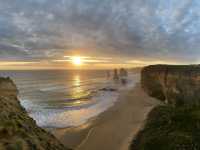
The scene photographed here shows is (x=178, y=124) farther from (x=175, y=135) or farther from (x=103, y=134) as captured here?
(x=103, y=134)

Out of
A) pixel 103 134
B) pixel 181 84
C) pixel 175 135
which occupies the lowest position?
pixel 103 134

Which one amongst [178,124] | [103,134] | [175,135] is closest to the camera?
[175,135]

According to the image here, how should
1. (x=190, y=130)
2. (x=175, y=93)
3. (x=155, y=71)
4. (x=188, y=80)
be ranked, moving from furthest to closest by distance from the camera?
(x=155, y=71) → (x=175, y=93) → (x=188, y=80) → (x=190, y=130)

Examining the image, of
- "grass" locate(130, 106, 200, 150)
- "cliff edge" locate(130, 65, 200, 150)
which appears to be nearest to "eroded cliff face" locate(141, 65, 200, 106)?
"cliff edge" locate(130, 65, 200, 150)

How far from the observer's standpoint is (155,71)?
4188 cm

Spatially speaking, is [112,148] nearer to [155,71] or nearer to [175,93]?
[175,93]

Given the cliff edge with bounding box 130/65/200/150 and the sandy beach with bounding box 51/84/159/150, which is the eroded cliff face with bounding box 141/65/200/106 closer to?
the cliff edge with bounding box 130/65/200/150

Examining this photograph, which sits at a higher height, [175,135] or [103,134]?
[175,135]

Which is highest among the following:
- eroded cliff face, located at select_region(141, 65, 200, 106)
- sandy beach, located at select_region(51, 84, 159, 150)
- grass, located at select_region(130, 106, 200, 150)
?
eroded cliff face, located at select_region(141, 65, 200, 106)

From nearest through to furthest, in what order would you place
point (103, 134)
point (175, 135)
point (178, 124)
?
point (175, 135) → point (178, 124) → point (103, 134)

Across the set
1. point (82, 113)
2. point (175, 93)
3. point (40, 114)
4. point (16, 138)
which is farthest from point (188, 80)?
point (16, 138)

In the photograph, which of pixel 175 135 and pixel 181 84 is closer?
pixel 175 135

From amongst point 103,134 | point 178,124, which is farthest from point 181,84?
point 103,134

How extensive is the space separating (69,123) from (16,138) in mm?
19807
